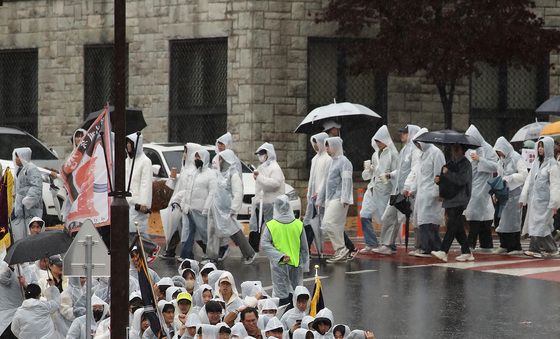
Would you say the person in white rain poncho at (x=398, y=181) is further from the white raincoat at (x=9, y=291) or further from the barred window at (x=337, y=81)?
the barred window at (x=337, y=81)

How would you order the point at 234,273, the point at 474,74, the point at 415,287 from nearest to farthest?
1. the point at 415,287
2. the point at 234,273
3. the point at 474,74

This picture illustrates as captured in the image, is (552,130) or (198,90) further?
(198,90)

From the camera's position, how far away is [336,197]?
23438 millimetres

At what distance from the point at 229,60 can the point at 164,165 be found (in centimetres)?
521

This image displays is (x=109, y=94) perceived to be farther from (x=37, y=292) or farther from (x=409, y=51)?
(x=37, y=292)

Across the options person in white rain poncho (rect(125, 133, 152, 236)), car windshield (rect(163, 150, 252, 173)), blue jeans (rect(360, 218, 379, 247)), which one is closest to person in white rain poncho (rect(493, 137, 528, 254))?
blue jeans (rect(360, 218, 379, 247))

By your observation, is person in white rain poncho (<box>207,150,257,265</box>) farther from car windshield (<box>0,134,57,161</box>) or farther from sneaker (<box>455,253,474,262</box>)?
car windshield (<box>0,134,57,161</box>)

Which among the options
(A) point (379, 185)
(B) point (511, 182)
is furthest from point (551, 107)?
(A) point (379, 185)

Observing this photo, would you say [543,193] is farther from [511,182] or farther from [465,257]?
[465,257]

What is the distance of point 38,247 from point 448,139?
738cm

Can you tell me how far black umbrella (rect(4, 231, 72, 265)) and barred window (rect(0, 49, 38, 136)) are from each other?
60.2 ft

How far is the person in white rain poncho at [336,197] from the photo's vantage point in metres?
23.2

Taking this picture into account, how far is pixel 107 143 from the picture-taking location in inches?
652

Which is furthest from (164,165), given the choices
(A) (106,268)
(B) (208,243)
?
(A) (106,268)
